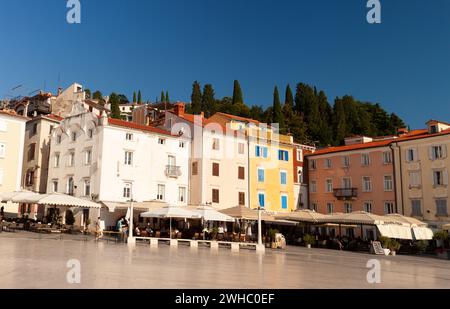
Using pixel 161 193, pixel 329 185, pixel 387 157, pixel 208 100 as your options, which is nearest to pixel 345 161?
pixel 329 185

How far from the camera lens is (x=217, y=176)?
4684 centimetres

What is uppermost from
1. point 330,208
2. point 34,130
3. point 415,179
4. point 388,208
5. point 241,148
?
point 34,130

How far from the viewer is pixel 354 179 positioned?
50.7 metres

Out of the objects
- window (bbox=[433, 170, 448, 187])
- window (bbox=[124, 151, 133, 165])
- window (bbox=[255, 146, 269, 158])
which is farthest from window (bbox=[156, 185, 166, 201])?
window (bbox=[433, 170, 448, 187])

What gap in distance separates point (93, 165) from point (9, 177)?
8865 mm

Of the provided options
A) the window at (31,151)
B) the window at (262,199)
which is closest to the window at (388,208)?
the window at (262,199)

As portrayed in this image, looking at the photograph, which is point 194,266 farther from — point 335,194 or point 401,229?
point 335,194

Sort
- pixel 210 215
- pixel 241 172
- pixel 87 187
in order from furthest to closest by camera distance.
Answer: pixel 241 172 < pixel 87 187 < pixel 210 215

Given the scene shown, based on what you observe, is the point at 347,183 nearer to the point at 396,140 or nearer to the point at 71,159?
the point at 396,140

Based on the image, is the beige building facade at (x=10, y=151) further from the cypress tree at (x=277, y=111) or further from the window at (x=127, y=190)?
the cypress tree at (x=277, y=111)

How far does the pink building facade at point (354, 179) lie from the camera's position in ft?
157

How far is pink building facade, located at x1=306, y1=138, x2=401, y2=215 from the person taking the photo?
157 feet

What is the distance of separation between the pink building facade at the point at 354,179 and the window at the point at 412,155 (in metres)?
1.88

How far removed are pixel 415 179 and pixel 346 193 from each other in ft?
25.7
